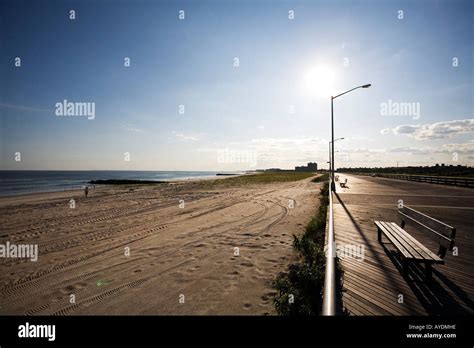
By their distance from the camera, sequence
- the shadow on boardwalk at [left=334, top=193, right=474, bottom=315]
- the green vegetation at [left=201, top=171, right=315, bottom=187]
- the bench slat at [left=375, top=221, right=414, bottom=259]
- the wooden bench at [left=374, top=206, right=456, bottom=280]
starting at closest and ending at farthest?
the shadow on boardwalk at [left=334, top=193, right=474, bottom=315], the wooden bench at [left=374, top=206, right=456, bottom=280], the bench slat at [left=375, top=221, right=414, bottom=259], the green vegetation at [left=201, top=171, right=315, bottom=187]

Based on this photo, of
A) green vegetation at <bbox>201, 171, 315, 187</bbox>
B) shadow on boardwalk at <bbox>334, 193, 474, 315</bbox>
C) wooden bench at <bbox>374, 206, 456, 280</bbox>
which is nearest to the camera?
shadow on boardwalk at <bbox>334, 193, 474, 315</bbox>

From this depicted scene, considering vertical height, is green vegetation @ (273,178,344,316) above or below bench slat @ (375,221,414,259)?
below

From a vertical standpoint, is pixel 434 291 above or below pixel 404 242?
below

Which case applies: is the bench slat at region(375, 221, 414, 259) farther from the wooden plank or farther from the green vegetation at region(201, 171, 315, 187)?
the green vegetation at region(201, 171, 315, 187)

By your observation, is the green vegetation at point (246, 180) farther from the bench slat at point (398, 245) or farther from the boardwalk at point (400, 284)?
the boardwalk at point (400, 284)

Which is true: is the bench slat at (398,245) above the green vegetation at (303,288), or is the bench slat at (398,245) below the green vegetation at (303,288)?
above

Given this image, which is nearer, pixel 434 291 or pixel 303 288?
pixel 434 291

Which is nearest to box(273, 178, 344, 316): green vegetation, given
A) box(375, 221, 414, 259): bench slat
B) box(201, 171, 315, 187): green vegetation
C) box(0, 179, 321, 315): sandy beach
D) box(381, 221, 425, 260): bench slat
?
box(0, 179, 321, 315): sandy beach

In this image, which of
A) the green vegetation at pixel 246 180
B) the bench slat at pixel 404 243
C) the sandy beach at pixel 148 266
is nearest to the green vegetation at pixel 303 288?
the sandy beach at pixel 148 266

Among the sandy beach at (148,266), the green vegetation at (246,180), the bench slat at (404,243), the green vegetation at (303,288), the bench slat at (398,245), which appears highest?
the bench slat at (404,243)

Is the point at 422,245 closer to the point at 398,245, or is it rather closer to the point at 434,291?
the point at 398,245

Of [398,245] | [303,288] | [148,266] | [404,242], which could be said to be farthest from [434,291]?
[148,266]

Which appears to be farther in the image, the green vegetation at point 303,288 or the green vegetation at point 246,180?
the green vegetation at point 246,180

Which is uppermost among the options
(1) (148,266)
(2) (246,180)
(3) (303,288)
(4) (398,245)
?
(4) (398,245)
